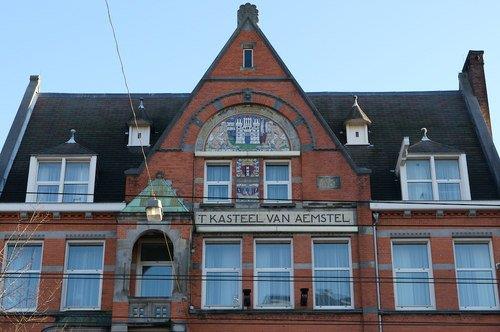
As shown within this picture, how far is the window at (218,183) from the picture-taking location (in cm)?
2967

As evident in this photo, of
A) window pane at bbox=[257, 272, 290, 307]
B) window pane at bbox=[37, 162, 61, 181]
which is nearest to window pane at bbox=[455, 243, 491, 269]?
window pane at bbox=[257, 272, 290, 307]

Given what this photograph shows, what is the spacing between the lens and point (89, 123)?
112ft

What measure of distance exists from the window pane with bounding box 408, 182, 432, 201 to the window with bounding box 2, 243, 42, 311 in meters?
12.8

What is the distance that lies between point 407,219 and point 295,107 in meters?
5.54

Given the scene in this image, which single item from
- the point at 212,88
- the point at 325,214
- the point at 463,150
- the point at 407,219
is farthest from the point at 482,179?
the point at 212,88

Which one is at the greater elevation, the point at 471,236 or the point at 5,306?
the point at 471,236

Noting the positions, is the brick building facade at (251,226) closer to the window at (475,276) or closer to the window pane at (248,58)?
the window at (475,276)

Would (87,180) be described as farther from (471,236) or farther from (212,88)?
(471,236)

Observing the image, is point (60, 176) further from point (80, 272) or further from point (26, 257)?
point (80, 272)

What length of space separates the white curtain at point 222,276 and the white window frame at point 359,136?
6.53 metres

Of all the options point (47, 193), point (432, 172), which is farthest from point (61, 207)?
point (432, 172)

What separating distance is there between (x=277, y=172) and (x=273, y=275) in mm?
3720

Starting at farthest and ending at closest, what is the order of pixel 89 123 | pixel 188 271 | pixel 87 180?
pixel 89 123, pixel 87 180, pixel 188 271

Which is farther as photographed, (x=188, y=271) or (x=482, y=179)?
(x=482, y=179)
